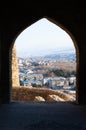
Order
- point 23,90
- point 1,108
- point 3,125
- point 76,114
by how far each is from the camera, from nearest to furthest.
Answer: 1. point 3,125
2. point 76,114
3. point 1,108
4. point 23,90

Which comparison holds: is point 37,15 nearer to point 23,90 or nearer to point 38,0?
point 38,0

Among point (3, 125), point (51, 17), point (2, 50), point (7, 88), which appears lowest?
point (3, 125)

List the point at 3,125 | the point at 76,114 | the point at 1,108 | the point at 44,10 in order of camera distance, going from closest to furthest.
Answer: the point at 3,125
the point at 76,114
the point at 1,108
the point at 44,10

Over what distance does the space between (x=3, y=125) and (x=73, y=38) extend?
231 cm

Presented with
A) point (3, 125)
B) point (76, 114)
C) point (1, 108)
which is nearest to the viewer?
point (3, 125)

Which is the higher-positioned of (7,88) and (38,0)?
(38,0)

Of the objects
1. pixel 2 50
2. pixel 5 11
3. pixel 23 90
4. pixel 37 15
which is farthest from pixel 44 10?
pixel 23 90

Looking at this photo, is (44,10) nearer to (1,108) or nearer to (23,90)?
(1,108)

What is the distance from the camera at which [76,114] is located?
509 centimetres

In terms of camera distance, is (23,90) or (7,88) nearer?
(7,88)

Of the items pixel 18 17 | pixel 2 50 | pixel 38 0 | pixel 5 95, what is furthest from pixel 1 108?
pixel 38 0

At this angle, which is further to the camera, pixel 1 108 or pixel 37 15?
pixel 37 15

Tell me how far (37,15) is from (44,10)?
161 millimetres

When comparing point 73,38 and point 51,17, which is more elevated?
point 51,17
